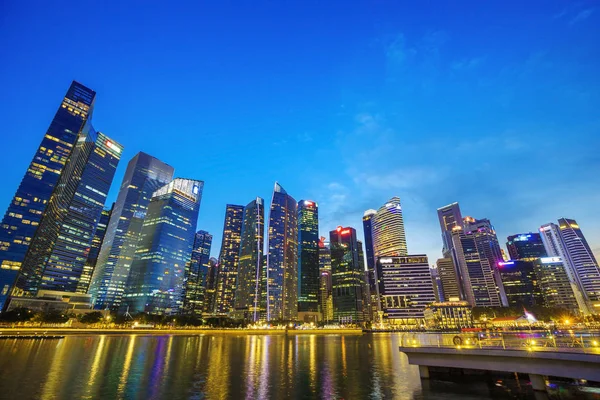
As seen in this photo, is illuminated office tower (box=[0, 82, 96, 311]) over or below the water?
over

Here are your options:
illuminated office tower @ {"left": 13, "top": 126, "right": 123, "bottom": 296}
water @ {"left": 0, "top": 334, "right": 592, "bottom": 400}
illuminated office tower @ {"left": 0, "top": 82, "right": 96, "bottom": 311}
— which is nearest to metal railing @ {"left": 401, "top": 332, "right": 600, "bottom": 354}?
water @ {"left": 0, "top": 334, "right": 592, "bottom": 400}

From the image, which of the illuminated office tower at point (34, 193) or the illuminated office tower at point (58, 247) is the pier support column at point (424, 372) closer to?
the illuminated office tower at point (34, 193)

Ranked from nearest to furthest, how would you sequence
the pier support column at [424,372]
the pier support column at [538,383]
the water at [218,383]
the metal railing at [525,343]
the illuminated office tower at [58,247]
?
the metal railing at [525,343], the pier support column at [538,383], the water at [218,383], the pier support column at [424,372], the illuminated office tower at [58,247]

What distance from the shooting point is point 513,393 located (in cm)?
2345

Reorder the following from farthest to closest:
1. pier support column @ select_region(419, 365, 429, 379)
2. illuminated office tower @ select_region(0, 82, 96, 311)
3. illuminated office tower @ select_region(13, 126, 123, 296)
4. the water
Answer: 1. illuminated office tower @ select_region(13, 126, 123, 296)
2. illuminated office tower @ select_region(0, 82, 96, 311)
3. pier support column @ select_region(419, 365, 429, 379)
4. the water

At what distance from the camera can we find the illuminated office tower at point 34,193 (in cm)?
15500

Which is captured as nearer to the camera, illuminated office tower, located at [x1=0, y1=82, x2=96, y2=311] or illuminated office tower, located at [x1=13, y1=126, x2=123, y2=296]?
illuminated office tower, located at [x1=0, y1=82, x2=96, y2=311]

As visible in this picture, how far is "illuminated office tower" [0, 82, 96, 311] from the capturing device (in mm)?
155000

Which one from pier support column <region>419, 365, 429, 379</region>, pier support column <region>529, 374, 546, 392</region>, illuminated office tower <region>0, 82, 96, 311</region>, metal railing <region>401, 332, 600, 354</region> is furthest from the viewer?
illuminated office tower <region>0, 82, 96, 311</region>

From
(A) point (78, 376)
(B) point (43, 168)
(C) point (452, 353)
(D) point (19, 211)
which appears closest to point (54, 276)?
(D) point (19, 211)

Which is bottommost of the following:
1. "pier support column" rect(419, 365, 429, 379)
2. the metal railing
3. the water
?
the water

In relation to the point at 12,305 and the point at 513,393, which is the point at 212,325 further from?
the point at 513,393

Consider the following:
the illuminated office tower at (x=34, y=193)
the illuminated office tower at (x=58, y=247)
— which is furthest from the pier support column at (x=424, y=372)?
the illuminated office tower at (x=58, y=247)

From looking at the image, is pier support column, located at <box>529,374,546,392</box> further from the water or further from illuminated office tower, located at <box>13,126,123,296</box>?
illuminated office tower, located at <box>13,126,123,296</box>
